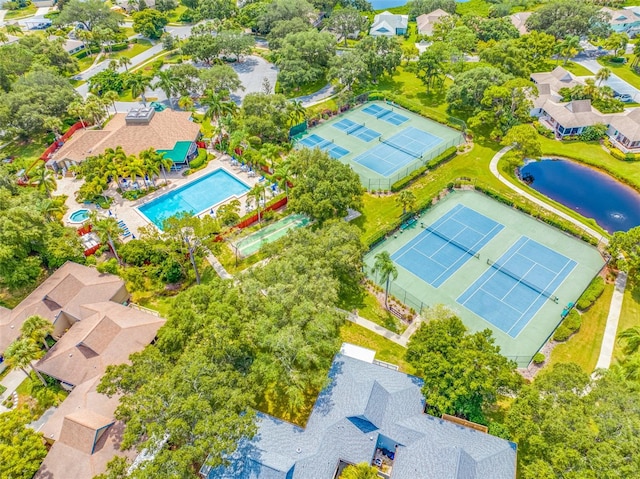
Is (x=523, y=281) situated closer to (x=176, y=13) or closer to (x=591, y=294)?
(x=591, y=294)

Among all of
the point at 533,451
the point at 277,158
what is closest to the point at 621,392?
the point at 533,451

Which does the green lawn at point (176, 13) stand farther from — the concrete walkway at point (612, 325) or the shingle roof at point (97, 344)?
the concrete walkway at point (612, 325)

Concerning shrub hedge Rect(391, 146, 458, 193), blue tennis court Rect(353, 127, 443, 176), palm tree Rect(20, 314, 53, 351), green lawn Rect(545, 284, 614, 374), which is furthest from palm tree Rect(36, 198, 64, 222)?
green lawn Rect(545, 284, 614, 374)

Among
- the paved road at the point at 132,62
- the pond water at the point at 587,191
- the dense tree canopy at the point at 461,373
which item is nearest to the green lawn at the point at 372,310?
the dense tree canopy at the point at 461,373

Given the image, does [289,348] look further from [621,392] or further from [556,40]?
[556,40]

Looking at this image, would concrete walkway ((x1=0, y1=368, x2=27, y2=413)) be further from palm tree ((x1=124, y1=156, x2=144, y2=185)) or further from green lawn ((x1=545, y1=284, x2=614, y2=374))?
green lawn ((x1=545, y1=284, x2=614, y2=374))
